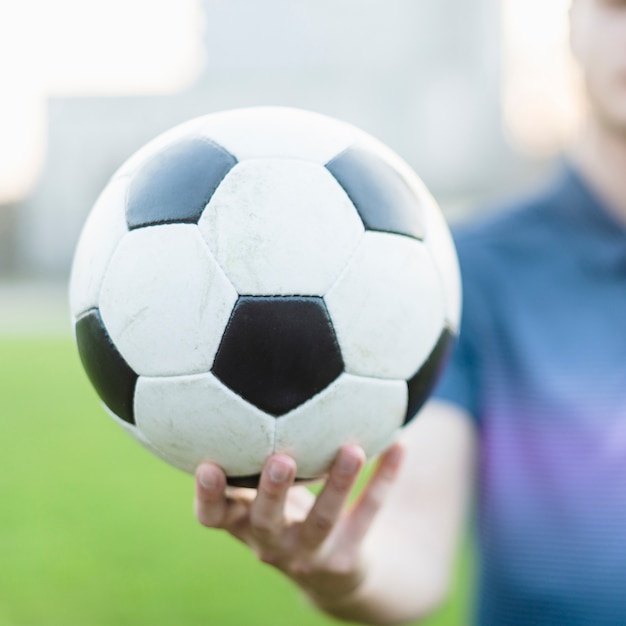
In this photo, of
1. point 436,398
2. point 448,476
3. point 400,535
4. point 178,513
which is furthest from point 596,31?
point 178,513

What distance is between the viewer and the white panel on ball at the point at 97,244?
1.65 metres

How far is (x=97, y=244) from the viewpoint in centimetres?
167

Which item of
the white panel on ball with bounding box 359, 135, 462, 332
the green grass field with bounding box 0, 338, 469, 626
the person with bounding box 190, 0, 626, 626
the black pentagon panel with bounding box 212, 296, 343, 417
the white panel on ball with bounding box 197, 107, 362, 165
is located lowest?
the green grass field with bounding box 0, 338, 469, 626

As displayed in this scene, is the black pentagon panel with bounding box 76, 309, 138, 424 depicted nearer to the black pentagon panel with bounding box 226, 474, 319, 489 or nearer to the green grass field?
the black pentagon panel with bounding box 226, 474, 319, 489

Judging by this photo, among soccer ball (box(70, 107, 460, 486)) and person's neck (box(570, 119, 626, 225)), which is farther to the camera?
person's neck (box(570, 119, 626, 225))

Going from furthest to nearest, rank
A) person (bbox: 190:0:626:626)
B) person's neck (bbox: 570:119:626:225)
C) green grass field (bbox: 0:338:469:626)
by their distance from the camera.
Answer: green grass field (bbox: 0:338:469:626) → person's neck (bbox: 570:119:626:225) → person (bbox: 190:0:626:626)

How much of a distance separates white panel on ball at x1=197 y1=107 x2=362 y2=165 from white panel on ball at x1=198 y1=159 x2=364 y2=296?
3 cm

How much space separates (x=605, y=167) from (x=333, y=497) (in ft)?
3.78

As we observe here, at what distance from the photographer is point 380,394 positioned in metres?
1.65

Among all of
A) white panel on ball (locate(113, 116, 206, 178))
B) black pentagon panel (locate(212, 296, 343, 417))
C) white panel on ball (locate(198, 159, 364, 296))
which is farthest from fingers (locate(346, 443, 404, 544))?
A: white panel on ball (locate(113, 116, 206, 178))

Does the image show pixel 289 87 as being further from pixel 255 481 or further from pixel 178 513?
pixel 255 481

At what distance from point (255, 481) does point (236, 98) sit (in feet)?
107

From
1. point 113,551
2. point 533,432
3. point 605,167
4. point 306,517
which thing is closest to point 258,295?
point 306,517

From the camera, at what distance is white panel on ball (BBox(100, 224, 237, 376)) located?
5.04 feet
